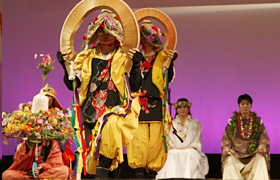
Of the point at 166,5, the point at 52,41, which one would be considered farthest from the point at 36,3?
the point at 166,5

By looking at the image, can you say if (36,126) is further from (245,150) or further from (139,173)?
(245,150)

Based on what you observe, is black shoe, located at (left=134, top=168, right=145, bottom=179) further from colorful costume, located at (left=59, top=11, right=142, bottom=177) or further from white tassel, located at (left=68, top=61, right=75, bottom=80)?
white tassel, located at (left=68, top=61, right=75, bottom=80)

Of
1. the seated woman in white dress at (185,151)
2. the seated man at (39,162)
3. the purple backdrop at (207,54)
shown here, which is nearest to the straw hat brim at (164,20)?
the seated woman in white dress at (185,151)

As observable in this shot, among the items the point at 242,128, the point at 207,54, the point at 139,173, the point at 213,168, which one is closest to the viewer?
the point at 139,173

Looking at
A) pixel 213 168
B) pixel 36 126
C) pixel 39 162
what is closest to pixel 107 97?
pixel 36 126

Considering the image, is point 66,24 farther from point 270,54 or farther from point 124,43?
point 270,54

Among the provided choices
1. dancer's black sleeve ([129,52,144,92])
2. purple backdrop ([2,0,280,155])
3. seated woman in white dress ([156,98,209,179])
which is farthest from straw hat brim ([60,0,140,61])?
purple backdrop ([2,0,280,155])

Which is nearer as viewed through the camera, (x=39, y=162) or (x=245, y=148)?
(x=39, y=162)

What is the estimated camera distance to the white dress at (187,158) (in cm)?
746

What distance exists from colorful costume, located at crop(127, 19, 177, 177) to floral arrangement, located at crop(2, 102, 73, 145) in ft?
3.09

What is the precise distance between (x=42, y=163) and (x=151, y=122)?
53.9 inches

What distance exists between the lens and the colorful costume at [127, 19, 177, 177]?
5668 mm

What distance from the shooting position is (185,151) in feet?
25.0

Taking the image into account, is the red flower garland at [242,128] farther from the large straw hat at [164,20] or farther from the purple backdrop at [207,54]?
the large straw hat at [164,20]
